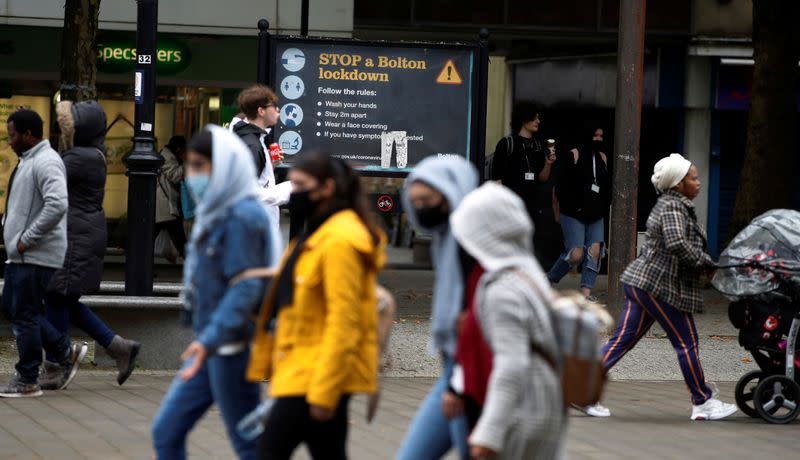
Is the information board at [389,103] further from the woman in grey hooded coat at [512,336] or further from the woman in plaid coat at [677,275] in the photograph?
the woman in grey hooded coat at [512,336]

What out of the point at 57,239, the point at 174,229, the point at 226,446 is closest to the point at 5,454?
Answer: the point at 226,446

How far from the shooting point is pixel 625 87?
12.1m

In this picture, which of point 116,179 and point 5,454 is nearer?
point 5,454

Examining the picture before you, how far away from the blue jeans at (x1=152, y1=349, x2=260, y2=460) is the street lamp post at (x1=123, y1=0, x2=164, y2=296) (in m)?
4.93

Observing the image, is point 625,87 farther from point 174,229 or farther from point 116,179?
point 116,179

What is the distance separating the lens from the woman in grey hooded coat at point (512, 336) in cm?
426

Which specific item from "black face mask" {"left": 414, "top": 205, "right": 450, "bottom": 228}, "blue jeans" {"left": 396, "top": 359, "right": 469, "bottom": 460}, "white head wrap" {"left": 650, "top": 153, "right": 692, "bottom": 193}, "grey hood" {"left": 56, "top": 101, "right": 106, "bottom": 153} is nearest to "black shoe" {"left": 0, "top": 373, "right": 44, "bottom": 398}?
"grey hood" {"left": 56, "top": 101, "right": 106, "bottom": 153}

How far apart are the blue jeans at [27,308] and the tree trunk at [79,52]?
3103 millimetres

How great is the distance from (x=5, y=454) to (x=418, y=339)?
16.4ft

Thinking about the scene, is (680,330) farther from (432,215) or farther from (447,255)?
(432,215)

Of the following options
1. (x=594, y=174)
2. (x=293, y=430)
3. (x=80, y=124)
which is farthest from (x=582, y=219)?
(x=293, y=430)

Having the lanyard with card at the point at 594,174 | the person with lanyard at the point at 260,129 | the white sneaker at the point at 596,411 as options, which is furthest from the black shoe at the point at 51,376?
the lanyard with card at the point at 594,174

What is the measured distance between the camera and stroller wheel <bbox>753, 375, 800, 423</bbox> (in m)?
8.72

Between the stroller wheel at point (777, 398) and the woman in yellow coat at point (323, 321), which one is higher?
the woman in yellow coat at point (323, 321)
